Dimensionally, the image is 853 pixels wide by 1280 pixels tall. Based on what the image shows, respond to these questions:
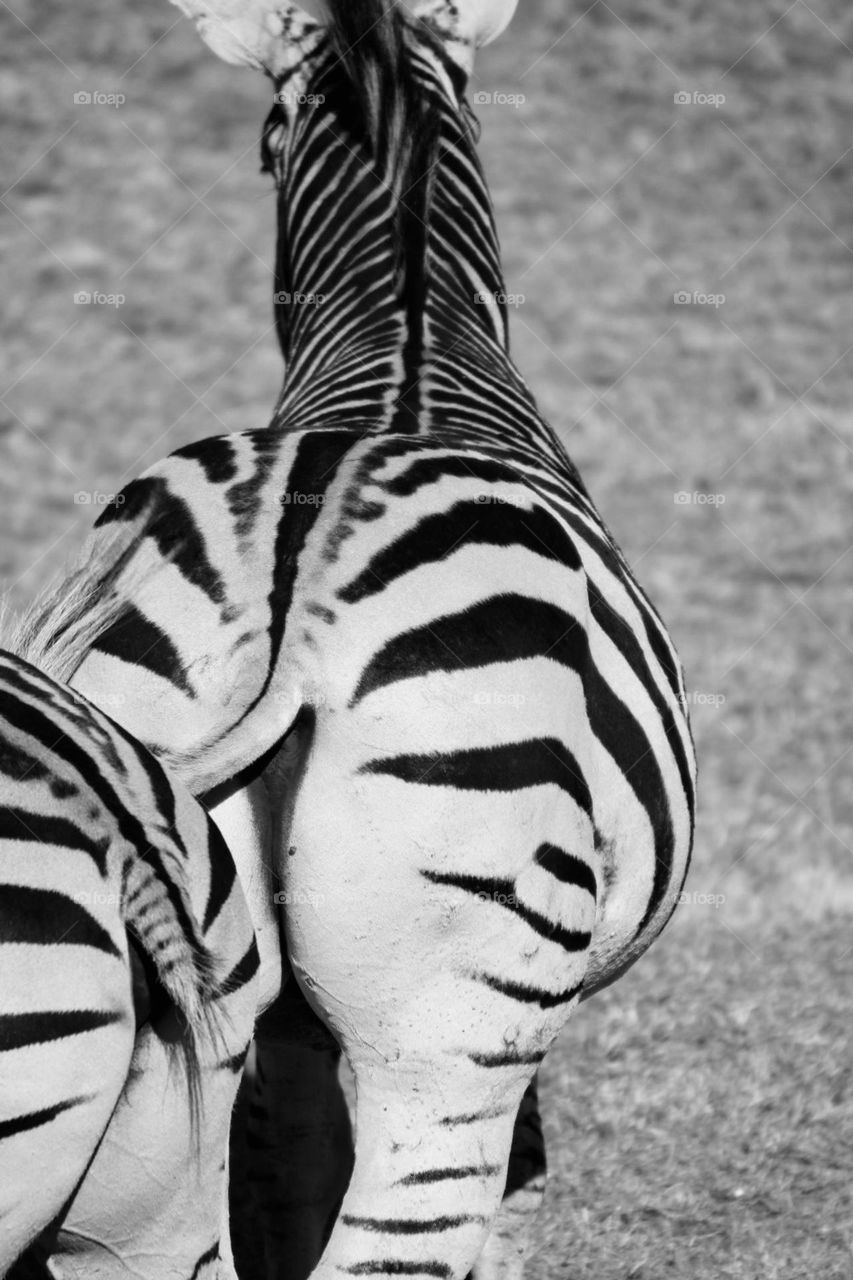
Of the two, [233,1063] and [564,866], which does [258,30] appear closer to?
[564,866]

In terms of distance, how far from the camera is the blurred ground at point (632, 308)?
10422 millimetres

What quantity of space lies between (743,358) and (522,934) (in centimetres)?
1126

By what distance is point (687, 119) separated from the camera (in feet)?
47.0

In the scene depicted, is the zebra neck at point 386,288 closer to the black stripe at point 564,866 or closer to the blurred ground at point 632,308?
the black stripe at point 564,866

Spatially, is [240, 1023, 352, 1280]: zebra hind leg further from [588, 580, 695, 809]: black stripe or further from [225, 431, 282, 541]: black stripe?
[225, 431, 282, 541]: black stripe

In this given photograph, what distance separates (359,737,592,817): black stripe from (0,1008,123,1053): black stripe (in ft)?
2.10

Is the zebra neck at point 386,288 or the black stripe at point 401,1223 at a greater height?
the zebra neck at point 386,288

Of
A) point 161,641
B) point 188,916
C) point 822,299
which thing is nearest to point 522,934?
point 188,916

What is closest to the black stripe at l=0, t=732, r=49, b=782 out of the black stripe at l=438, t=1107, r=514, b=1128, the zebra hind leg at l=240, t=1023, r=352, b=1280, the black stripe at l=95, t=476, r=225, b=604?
the black stripe at l=95, t=476, r=225, b=604

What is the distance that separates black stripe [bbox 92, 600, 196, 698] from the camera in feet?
7.83

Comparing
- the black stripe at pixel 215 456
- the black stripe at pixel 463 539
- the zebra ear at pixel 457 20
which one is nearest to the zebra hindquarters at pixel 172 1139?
the black stripe at pixel 463 539

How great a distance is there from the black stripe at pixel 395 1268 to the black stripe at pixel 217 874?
76 cm

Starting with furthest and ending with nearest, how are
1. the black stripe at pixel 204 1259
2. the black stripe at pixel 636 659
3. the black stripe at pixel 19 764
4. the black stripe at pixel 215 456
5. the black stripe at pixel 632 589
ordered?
the black stripe at pixel 632 589 → the black stripe at pixel 636 659 → the black stripe at pixel 215 456 → the black stripe at pixel 204 1259 → the black stripe at pixel 19 764

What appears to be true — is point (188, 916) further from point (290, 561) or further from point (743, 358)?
point (743, 358)
